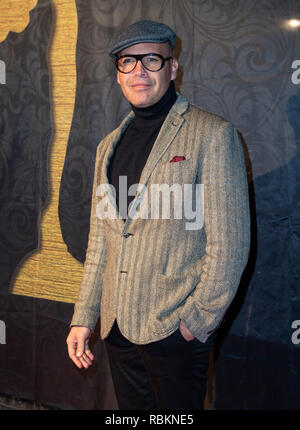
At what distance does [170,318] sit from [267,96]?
1.16 meters

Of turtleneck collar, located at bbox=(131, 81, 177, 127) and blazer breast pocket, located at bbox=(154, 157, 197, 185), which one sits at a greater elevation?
turtleneck collar, located at bbox=(131, 81, 177, 127)

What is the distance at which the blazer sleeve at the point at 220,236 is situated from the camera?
1144mm

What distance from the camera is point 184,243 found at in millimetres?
1228

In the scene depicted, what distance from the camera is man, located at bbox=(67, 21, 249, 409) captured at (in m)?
1.16

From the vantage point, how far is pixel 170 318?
119 centimetres

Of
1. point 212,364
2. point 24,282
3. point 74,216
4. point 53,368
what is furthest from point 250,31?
point 53,368

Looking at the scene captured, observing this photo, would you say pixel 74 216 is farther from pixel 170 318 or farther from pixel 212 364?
pixel 170 318

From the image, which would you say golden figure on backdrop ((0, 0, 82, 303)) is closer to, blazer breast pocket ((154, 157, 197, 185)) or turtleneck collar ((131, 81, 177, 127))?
turtleneck collar ((131, 81, 177, 127))
